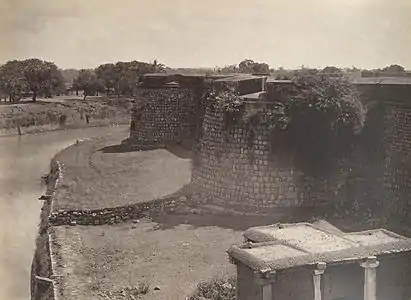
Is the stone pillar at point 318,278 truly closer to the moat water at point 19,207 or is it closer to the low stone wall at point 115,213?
the moat water at point 19,207

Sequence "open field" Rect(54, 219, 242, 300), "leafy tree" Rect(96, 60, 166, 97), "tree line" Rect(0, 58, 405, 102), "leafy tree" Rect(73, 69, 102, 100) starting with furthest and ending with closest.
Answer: "leafy tree" Rect(96, 60, 166, 97) < "leafy tree" Rect(73, 69, 102, 100) < "tree line" Rect(0, 58, 405, 102) < "open field" Rect(54, 219, 242, 300)

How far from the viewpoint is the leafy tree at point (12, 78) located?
3.27 m

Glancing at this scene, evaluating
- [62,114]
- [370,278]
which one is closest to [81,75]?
[62,114]

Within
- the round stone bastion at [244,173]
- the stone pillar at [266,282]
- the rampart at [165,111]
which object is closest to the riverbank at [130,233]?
the round stone bastion at [244,173]

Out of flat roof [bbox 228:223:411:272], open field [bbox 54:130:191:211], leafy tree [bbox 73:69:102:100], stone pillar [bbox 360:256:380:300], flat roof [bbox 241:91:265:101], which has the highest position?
leafy tree [bbox 73:69:102:100]

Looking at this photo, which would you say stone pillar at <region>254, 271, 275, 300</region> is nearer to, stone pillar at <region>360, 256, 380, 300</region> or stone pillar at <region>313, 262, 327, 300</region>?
stone pillar at <region>313, 262, 327, 300</region>

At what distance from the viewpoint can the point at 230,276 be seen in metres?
3.16

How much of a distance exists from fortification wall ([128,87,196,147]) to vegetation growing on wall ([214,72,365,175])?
263 cm

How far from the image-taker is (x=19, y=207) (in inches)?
181

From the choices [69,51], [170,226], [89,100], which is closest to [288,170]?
[170,226]

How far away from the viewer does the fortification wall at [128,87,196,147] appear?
7.13m

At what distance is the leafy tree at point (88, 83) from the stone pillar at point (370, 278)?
8.68 ft

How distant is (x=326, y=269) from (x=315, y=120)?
7.06ft

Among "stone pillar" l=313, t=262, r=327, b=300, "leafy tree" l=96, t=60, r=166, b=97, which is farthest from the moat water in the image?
"stone pillar" l=313, t=262, r=327, b=300
